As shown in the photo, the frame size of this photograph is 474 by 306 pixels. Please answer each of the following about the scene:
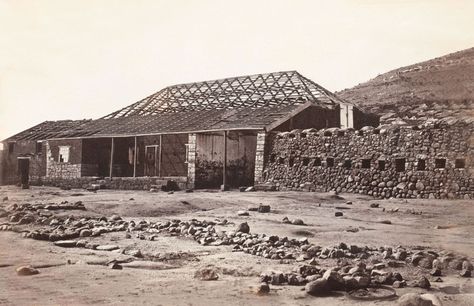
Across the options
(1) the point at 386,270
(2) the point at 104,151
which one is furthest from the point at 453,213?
(2) the point at 104,151

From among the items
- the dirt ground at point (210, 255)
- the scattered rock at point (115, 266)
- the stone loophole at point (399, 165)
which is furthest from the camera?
the stone loophole at point (399, 165)

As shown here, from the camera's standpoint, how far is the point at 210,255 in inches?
326

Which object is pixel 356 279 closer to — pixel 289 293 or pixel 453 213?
pixel 289 293

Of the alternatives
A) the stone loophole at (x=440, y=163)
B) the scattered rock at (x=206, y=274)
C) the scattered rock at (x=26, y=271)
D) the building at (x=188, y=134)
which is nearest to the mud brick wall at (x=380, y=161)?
the stone loophole at (x=440, y=163)

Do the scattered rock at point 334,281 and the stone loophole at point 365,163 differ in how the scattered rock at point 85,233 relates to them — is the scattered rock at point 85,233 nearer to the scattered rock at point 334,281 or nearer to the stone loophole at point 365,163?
the scattered rock at point 334,281

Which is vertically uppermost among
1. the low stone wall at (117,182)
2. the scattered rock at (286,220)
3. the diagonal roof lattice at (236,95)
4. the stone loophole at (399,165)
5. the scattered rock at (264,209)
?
the diagonal roof lattice at (236,95)

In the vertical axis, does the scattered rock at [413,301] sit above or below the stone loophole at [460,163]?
below

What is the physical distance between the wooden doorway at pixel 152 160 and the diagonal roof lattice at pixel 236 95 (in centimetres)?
345

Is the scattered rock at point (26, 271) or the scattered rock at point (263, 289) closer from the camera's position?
the scattered rock at point (263, 289)

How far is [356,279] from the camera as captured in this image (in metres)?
6.26

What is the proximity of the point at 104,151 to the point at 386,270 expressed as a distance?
25701 millimetres

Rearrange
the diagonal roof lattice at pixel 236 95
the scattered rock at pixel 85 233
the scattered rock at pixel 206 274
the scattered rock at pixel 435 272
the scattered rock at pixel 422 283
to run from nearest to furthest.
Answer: the scattered rock at pixel 422 283 < the scattered rock at pixel 206 274 < the scattered rock at pixel 435 272 < the scattered rock at pixel 85 233 < the diagonal roof lattice at pixel 236 95

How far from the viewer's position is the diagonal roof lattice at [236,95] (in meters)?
27.3

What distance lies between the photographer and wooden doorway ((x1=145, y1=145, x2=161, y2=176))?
2872 cm
